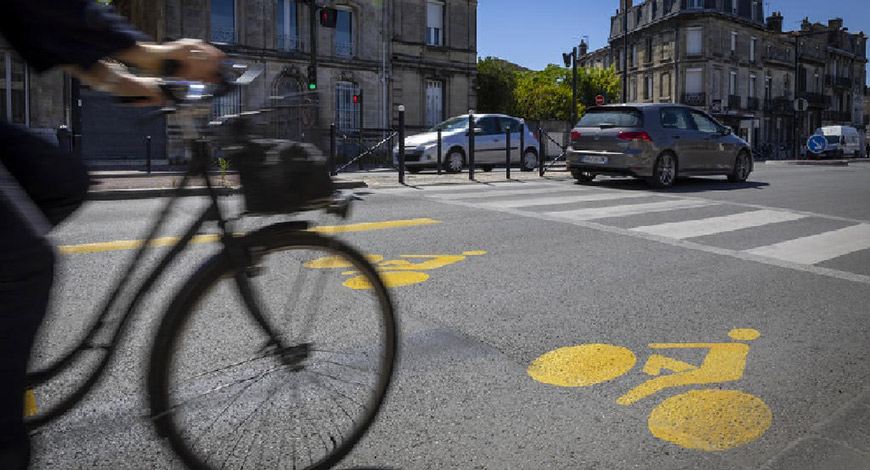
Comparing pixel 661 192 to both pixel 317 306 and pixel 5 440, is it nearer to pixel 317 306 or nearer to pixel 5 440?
pixel 317 306

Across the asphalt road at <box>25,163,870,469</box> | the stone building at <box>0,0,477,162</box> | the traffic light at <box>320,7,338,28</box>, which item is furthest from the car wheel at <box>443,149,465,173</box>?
the asphalt road at <box>25,163,870,469</box>

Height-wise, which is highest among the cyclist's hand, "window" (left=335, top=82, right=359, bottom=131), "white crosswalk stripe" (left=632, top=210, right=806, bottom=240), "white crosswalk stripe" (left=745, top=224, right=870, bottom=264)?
"window" (left=335, top=82, right=359, bottom=131)

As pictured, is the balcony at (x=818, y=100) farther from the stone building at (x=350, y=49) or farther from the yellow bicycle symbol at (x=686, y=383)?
the yellow bicycle symbol at (x=686, y=383)

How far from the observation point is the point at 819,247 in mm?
6703

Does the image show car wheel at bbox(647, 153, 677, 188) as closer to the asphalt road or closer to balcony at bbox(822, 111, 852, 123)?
the asphalt road

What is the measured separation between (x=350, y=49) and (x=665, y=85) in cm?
3061

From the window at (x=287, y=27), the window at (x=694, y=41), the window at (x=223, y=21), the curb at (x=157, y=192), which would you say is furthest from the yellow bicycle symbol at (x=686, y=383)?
the window at (x=694, y=41)

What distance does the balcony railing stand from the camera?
84.8ft

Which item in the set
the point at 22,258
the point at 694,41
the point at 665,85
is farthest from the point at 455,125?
the point at 694,41

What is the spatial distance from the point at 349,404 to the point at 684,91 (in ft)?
172

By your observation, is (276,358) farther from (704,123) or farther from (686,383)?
(704,123)

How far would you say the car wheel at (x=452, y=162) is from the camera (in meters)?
17.9

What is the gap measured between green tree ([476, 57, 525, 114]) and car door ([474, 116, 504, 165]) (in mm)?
21390

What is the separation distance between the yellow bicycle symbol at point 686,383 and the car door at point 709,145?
10.3 metres
